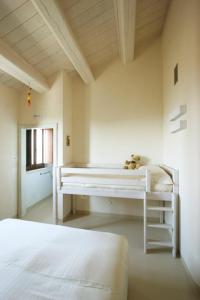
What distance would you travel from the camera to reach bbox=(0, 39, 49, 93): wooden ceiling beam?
2.22m

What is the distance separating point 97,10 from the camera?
2.21 m

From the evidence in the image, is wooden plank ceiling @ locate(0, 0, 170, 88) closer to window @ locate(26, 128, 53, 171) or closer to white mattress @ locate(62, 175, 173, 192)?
window @ locate(26, 128, 53, 171)

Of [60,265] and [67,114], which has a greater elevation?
[67,114]

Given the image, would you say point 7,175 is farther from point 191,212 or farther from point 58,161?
point 191,212

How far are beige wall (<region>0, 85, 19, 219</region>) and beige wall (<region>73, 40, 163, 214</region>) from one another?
1.22 m

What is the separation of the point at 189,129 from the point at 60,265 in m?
1.74

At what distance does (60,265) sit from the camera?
1.18 m

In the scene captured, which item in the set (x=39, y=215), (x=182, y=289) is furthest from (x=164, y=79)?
(x=39, y=215)

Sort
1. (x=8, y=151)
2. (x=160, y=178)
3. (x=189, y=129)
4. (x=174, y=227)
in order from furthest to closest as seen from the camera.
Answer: (x=8, y=151)
(x=160, y=178)
(x=174, y=227)
(x=189, y=129)

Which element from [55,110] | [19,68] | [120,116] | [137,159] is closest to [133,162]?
[137,159]

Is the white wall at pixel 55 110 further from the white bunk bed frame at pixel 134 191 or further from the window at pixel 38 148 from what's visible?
the window at pixel 38 148

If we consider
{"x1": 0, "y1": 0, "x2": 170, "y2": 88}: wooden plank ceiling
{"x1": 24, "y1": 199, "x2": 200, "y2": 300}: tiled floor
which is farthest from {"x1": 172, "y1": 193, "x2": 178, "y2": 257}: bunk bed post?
{"x1": 0, "y1": 0, "x2": 170, "y2": 88}: wooden plank ceiling

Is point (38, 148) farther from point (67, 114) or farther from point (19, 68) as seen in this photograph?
point (19, 68)

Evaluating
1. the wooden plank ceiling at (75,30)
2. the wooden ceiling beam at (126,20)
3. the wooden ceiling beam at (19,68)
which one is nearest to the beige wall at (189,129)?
the wooden ceiling beam at (126,20)
